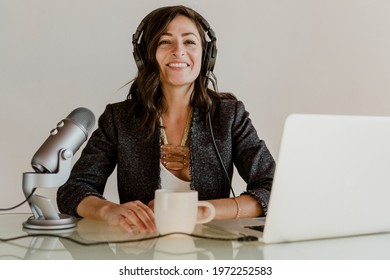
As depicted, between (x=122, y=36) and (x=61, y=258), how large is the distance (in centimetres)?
161

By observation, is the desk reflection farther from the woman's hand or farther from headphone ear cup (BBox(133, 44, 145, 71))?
headphone ear cup (BBox(133, 44, 145, 71))

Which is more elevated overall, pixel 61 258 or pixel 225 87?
pixel 225 87

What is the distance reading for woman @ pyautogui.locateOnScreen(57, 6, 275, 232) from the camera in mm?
1877

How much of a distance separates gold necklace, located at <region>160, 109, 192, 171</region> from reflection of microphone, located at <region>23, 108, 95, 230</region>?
0.60 m

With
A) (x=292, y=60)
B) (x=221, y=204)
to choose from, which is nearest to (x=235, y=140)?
(x=221, y=204)

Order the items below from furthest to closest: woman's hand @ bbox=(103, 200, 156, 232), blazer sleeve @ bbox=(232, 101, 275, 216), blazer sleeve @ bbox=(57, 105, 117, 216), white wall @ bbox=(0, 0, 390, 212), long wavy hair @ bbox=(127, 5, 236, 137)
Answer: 1. white wall @ bbox=(0, 0, 390, 212)
2. long wavy hair @ bbox=(127, 5, 236, 137)
3. blazer sleeve @ bbox=(232, 101, 275, 216)
4. blazer sleeve @ bbox=(57, 105, 117, 216)
5. woman's hand @ bbox=(103, 200, 156, 232)

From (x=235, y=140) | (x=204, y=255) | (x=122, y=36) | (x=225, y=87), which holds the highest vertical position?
(x=122, y=36)

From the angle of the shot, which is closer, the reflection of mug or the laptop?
the laptop

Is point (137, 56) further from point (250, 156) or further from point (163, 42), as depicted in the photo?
point (250, 156)

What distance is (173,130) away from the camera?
76.7 inches

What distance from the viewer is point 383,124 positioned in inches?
41.1

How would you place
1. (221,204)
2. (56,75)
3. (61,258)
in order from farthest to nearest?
(56,75), (221,204), (61,258)

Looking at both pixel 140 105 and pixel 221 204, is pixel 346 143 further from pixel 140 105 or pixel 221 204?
pixel 140 105

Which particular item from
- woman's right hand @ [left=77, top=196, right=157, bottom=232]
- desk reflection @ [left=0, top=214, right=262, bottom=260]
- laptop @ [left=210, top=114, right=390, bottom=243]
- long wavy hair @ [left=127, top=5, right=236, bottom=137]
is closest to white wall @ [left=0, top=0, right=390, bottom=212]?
long wavy hair @ [left=127, top=5, right=236, bottom=137]
